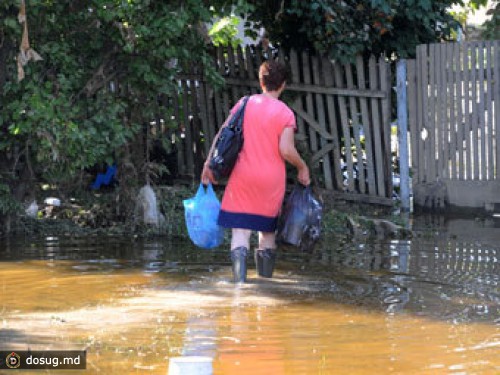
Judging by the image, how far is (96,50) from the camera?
10.1 m

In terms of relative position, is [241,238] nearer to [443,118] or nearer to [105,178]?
[443,118]

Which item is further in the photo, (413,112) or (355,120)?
(413,112)

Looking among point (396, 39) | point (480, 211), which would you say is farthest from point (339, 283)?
point (396, 39)

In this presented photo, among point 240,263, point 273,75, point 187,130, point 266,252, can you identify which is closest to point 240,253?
point 240,263

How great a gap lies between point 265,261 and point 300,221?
0.43 metres

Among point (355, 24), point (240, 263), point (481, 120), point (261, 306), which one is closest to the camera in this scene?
point (261, 306)

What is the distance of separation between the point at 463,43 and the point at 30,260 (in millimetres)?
5603

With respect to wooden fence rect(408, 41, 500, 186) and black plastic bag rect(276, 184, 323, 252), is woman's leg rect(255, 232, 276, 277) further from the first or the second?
wooden fence rect(408, 41, 500, 186)

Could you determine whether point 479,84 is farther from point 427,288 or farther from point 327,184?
point 427,288

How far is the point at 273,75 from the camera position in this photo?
762 centimetres

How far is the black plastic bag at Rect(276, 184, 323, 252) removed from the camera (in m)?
7.77

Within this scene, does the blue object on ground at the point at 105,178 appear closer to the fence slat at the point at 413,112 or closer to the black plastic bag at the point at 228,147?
the fence slat at the point at 413,112

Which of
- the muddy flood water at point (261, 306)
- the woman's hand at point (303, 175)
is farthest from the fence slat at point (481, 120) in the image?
the woman's hand at point (303, 175)

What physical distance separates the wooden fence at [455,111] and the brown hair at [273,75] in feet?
14.9
